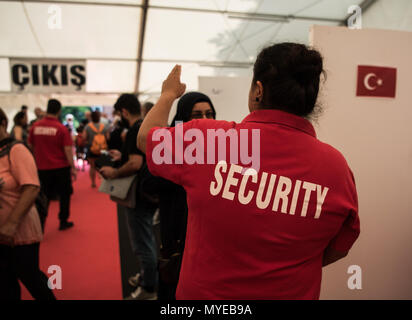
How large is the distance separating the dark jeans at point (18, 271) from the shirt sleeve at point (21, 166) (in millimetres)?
410

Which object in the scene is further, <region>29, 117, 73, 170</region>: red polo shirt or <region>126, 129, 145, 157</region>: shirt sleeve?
<region>29, 117, 73, 170</region>: red polo shirt

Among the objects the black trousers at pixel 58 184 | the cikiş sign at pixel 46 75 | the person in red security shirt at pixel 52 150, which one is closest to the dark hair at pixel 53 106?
the person in red security shirt at pixel 52 150

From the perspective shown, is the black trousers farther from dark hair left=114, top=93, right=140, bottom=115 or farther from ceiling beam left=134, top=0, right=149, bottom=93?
ceiling beam left=134, top=0, right=149, bottom=93

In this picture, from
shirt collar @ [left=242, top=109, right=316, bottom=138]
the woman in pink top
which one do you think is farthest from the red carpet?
shirt collar @ [left=242, top=109, right=316, bottom=138]

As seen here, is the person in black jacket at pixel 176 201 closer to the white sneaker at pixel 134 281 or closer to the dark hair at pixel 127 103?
the dark hair at pixel 127 103

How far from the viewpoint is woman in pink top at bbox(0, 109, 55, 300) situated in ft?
5.01

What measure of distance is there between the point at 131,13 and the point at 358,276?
5.20m

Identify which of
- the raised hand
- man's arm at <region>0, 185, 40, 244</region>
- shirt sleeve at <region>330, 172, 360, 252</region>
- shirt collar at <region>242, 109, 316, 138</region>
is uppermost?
the raised hand

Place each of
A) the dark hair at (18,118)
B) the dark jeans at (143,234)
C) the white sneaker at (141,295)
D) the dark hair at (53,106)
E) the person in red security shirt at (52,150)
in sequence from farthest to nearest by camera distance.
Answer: the dark hair at (18,118) < the person in red security shirt at (52,150) < the dark hair at (53,106) < the white sneaker at (141,295) < the dark jeans at (143,234)

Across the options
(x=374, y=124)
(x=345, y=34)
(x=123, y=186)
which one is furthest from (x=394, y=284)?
(x=123, y=186)

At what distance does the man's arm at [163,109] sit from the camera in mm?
779

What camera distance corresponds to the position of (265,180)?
71 centimetres

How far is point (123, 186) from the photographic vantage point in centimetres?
210

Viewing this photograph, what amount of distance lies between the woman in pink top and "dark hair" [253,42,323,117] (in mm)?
1497
